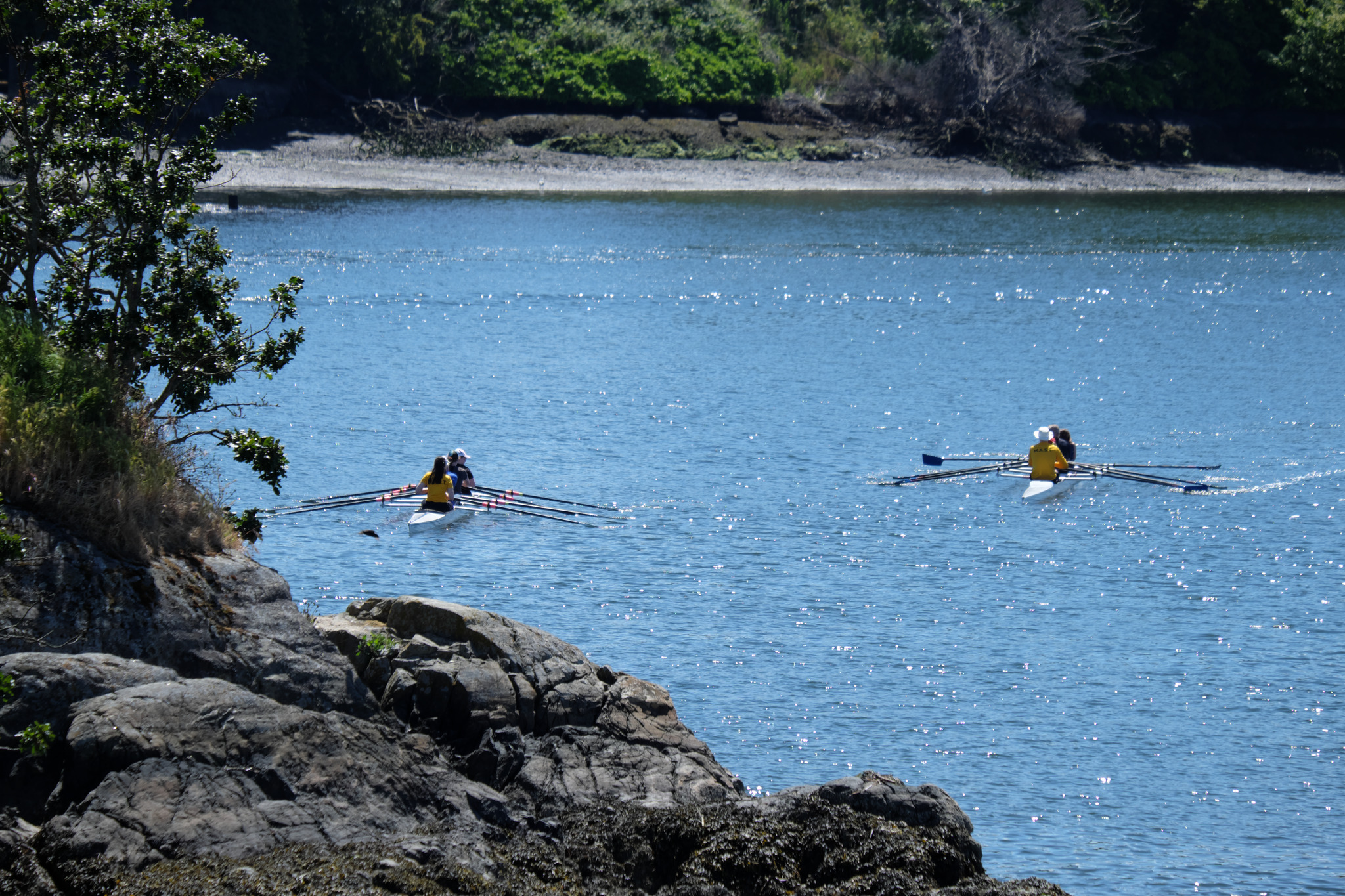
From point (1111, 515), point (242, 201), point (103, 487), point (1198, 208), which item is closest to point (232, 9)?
point (242, 201)

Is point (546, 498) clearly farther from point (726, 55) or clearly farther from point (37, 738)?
point (726, 55)

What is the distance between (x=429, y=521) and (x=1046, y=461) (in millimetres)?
16147

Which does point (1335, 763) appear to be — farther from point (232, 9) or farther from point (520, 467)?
point (232, 9)

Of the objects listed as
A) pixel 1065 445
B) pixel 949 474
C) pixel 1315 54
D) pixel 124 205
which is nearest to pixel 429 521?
pixel 949 474

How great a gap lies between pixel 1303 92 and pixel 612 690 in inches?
4334

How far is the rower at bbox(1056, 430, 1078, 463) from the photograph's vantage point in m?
37.9

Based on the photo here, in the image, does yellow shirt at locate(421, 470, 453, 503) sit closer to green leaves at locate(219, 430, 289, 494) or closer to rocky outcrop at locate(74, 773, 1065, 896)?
green leaves at locate(219, 430, 289, 494)

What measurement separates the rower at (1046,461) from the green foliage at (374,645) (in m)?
23.3

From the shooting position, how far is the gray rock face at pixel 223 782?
1320 cm

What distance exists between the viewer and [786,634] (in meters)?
27.0

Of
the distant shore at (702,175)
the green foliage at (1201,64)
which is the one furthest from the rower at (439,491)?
the green foliage at (1201,64)

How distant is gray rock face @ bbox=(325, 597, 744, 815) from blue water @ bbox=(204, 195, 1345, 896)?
2.96 metres

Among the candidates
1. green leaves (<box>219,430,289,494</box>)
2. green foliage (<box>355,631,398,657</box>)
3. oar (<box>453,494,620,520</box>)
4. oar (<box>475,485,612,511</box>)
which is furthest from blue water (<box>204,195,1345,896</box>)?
green leaves (<box>219,430,289,494</box>)

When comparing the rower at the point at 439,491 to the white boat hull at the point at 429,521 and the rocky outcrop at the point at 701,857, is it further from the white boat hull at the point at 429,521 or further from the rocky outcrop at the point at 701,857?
the rocky outcrop at the point at 701,857
